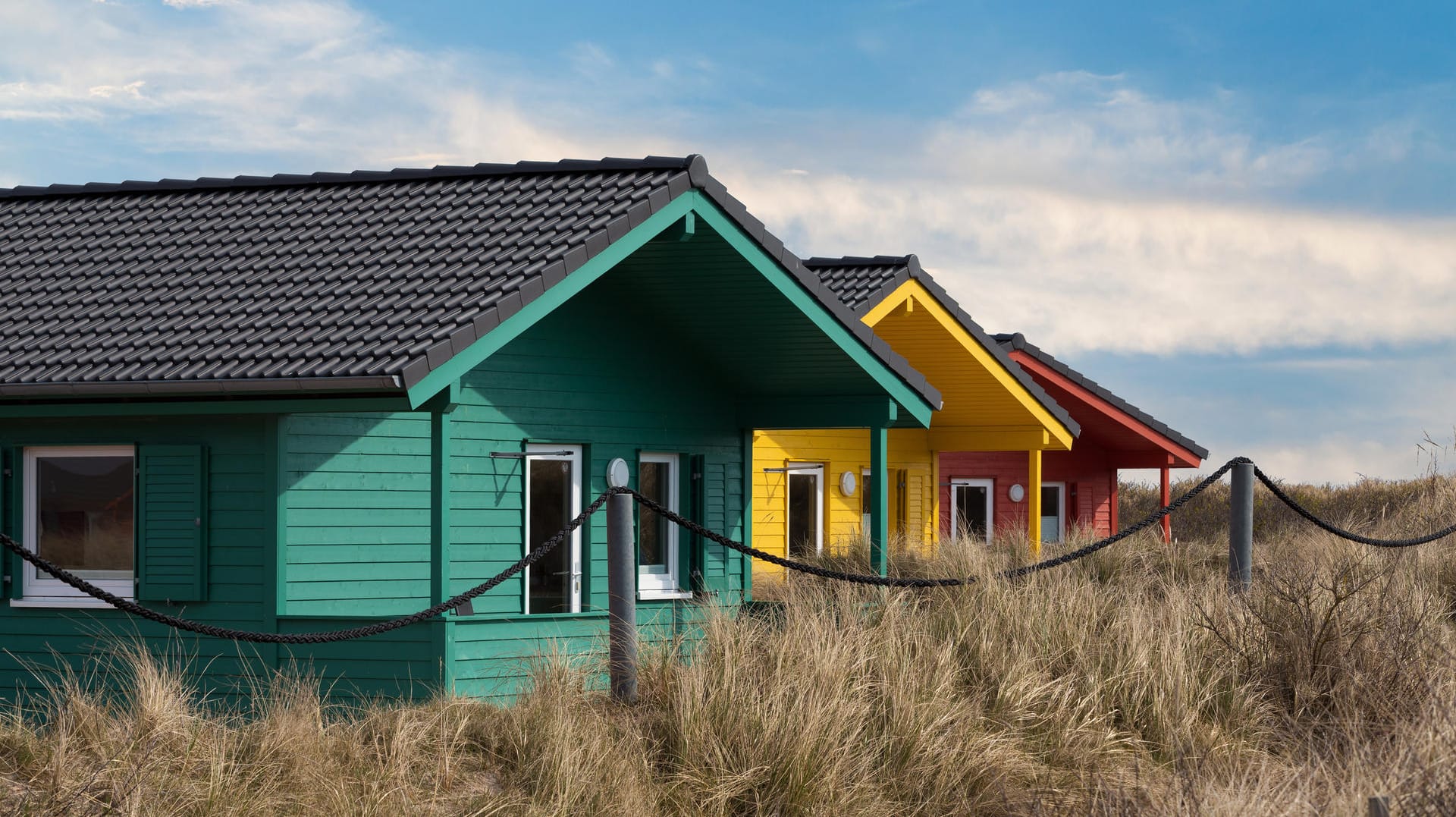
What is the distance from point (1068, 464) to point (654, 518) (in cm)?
1245

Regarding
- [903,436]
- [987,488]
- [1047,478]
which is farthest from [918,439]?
[1047,478]

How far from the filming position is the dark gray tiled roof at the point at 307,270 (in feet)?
35.0

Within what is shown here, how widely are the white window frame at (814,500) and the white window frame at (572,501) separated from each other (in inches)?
184

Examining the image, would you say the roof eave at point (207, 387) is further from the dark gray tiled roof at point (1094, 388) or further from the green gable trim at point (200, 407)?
the dark gray tiled roof at point (1094, 388)

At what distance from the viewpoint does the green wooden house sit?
432 inches

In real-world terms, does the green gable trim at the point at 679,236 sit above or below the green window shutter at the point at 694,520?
above

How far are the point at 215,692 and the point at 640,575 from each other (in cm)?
458

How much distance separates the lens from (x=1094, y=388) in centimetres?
2341

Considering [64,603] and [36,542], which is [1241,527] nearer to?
[64,603]

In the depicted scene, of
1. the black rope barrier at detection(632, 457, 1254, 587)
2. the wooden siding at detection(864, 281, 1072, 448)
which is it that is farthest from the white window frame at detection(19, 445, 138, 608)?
the wooden siding at detection(864, 281, 1072, 448)

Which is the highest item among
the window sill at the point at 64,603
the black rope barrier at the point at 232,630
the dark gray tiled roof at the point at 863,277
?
the dark gray tiled roof at the point at 863,277

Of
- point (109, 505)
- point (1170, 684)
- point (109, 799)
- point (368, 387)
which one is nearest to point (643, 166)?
point (368, 387)

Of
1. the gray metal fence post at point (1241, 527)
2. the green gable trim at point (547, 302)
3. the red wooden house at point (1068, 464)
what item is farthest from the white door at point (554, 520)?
the red wooden house at point (1068, 464)

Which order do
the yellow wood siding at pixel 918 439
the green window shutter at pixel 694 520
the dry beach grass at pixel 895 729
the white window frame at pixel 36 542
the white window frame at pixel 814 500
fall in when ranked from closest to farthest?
the dry beach grass at pixel 895 729, the white window frame at pixel 36 542, the green window shutter at pixel 694 520, the yellow wood siding at pixel 918 439, the white window frame at pixel 814 500
